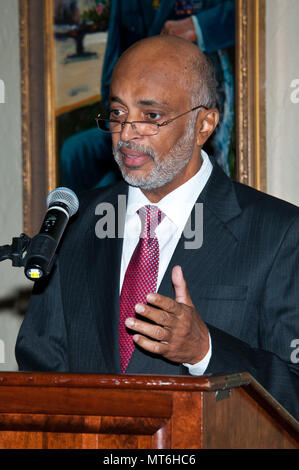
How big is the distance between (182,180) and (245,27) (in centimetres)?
125

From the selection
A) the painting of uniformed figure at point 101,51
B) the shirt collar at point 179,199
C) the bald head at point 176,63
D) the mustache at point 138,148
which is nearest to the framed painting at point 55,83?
the painting of uniformed figure at point 101,51

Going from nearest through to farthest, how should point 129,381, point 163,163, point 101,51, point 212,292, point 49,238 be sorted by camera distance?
point 129,381, point 49,238, point 212,292, point 163,163, point 101,51

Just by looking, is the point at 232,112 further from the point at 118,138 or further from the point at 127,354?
Result: the point at 127,354

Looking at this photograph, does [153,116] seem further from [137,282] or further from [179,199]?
[137,282]

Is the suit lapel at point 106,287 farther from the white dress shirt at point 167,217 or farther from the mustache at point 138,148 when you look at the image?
the mustache at point 138,148

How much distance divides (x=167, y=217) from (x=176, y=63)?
18.7 inches

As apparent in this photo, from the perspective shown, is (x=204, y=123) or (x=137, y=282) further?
(x=204, y=123)

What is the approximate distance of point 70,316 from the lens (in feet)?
7.14

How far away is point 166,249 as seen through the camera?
2186 mm

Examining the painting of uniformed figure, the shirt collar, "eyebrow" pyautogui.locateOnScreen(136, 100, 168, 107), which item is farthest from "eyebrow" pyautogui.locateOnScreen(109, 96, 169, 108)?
the painting of uniformed figure

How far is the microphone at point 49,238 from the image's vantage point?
1.36 metres

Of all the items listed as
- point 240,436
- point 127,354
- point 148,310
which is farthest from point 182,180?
point 240,436

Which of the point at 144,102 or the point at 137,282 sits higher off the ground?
the point at 144,102

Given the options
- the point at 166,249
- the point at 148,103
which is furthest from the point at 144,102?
the point at 166,249
